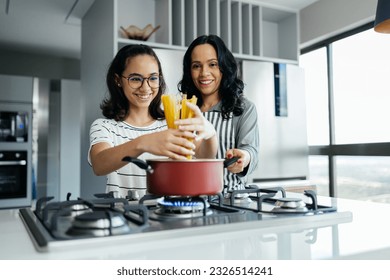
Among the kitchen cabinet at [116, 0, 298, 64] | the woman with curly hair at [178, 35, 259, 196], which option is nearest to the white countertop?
the woman with curly hair at [178, 35, 259, 196]

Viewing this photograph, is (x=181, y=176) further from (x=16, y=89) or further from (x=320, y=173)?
(x=16, y=89)

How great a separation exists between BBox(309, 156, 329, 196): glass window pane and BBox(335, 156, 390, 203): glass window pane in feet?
0.39

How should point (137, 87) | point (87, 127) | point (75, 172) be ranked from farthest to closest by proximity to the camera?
1. point (75, 172)
2. point (87, 127)
3. point (137, 87)

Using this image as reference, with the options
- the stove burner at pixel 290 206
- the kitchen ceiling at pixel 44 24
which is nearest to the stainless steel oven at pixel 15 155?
the kitchen ceiling at pixel 44 24

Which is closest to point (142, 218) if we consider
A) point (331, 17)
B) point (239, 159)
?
point (239, 159)

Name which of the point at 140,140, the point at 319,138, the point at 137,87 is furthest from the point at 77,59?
the point at 140,140

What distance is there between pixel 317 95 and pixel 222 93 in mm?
2262

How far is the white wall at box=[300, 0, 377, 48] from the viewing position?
2730 mm

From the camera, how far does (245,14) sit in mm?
3090

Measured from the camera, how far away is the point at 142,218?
0.78 m

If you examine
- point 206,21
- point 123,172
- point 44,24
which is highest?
point 44,24

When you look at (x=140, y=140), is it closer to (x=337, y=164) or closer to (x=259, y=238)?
(x=259, y=238)

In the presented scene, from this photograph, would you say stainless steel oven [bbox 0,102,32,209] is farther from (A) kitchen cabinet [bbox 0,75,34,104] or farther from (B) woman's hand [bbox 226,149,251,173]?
(B) woman's hand [bbox 226,149,251,173]

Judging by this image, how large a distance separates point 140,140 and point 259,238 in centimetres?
35
